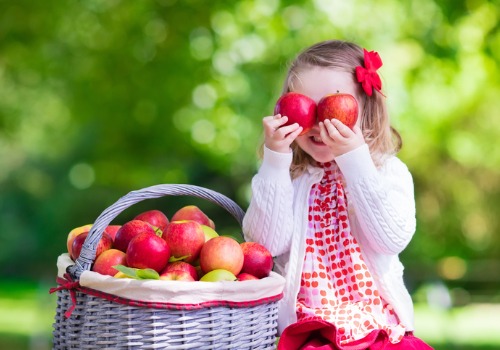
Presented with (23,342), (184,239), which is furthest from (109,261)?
(23,342)

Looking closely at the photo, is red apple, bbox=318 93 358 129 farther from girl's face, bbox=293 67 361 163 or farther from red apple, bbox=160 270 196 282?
red apple, bbox=160 270 196 282

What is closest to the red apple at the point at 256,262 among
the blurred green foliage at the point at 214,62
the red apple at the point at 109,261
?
the red apple at the point at 109,261

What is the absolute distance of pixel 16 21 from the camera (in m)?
8.60

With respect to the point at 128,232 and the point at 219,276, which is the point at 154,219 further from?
the point at 219,276

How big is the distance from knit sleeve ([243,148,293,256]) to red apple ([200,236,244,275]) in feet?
0.84

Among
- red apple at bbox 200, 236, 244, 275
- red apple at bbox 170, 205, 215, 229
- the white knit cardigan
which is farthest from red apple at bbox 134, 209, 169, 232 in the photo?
red apple at bbox 200, 236, 244, 275

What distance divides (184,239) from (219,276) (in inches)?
7.7

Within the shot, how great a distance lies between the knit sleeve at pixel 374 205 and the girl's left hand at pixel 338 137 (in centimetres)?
2

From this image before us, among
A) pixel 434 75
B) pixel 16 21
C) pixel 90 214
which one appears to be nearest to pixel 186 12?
pixel 16 21

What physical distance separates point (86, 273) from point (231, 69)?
686 centimetres

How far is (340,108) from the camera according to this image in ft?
8.61

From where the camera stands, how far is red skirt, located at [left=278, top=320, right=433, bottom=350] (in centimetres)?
258

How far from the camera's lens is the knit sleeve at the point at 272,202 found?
275 centimetres

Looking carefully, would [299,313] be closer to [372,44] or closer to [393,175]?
[393,175]
